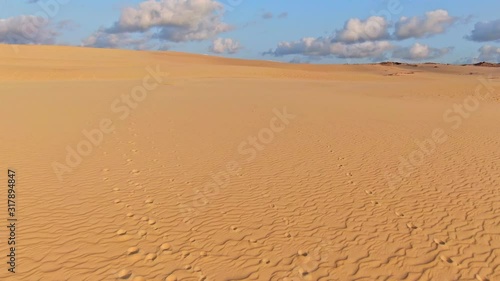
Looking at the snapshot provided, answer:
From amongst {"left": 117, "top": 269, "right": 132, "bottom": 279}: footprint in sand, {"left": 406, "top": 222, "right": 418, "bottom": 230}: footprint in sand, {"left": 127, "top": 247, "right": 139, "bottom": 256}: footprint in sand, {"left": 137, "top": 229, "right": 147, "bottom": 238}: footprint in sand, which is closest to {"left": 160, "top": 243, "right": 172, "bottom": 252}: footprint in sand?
{"left": 127, "top": 247, "right": 139, "bottom": 256}: footprint in sand

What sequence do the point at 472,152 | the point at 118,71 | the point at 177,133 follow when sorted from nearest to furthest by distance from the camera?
the point at 472,152
the point at 177,133
the point at 118,71

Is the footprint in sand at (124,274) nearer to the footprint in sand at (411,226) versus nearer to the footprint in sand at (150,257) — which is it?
the footprint in sand at (150,257)

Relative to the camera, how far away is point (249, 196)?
966 centimetres

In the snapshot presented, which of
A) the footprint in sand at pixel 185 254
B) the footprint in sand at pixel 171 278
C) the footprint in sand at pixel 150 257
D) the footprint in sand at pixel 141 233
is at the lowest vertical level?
the footprint in sand at pixel 171 278

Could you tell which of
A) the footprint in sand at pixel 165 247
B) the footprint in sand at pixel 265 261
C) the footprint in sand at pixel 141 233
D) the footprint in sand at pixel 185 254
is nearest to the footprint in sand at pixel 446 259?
the footprint in sand at pixel 265 261

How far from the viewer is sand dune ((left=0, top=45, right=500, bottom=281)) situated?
6504 millimetres

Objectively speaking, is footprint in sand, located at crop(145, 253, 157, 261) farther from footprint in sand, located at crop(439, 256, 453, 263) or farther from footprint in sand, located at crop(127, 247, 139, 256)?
footprint in sand, located at crop(439, 256, 453, 263)

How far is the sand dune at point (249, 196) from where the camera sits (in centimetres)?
650

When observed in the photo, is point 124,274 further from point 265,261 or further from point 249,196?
Answer: point 249,196

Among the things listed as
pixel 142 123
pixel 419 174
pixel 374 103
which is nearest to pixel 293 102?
pixel 374 103

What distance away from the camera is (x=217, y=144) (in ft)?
49.7

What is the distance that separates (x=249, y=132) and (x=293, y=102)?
38.1 ft

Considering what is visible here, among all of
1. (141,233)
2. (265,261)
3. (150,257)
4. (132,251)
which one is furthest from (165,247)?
(265,261)

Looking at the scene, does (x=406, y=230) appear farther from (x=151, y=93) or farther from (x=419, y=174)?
(x=151, y=93)
